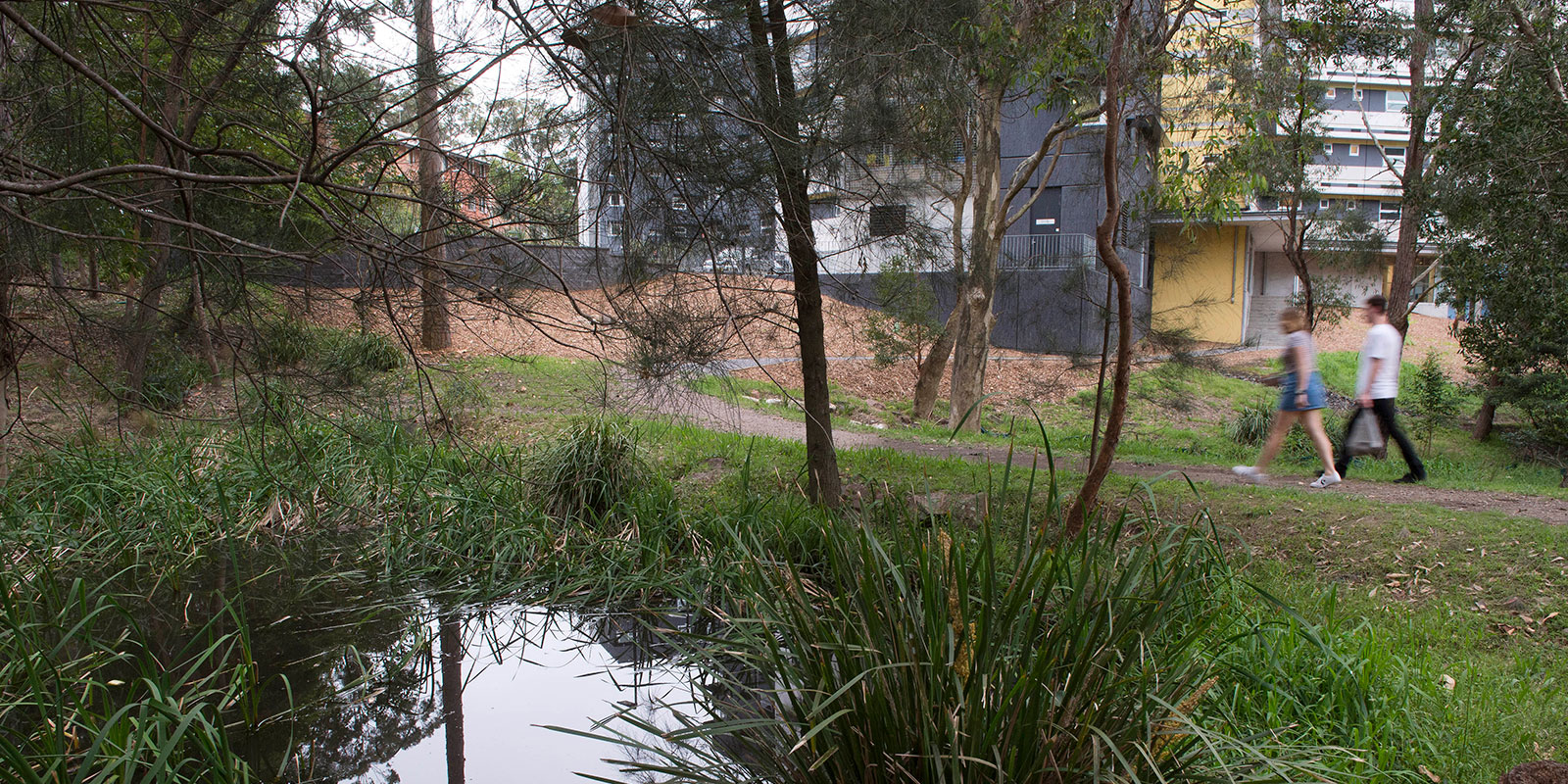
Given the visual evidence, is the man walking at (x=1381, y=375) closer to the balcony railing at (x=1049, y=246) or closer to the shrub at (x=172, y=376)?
the balcony railing at (x=1049, y=246)

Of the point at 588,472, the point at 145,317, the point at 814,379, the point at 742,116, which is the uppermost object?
the point at 742,116

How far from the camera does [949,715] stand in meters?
2.44

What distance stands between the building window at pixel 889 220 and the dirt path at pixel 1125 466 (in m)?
1.52

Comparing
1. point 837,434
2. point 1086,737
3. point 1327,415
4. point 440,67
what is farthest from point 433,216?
point 1327,415

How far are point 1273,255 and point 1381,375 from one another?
1152 inches

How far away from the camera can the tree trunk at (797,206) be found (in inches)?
194

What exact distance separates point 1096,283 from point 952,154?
1501 cm

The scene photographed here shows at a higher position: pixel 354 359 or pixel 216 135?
pixel 216 135

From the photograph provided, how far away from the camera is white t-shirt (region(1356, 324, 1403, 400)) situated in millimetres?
8086

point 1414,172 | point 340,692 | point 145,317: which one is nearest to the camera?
point 340,692

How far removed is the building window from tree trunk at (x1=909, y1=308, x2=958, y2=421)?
954cm

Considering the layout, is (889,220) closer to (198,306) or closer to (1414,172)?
(198,306)

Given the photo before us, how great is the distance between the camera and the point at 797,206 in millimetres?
5137

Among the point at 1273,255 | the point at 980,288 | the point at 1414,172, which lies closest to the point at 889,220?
the point at 980,288
